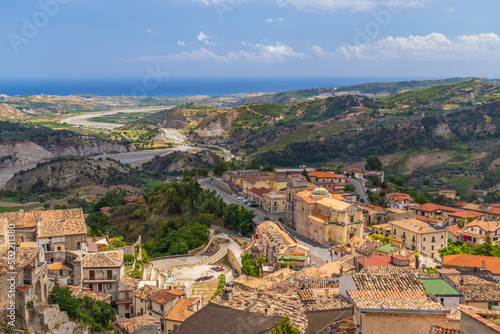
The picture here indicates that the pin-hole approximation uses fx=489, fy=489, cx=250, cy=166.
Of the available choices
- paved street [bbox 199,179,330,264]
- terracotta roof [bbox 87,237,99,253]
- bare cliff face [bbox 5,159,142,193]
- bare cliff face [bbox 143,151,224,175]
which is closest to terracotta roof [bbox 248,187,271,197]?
paved street [bbox 199,179,330,264]

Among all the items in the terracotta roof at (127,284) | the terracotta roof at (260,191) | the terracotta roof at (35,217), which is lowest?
the terracotta roof at (260,191)

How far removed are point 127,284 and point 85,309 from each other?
4.88m

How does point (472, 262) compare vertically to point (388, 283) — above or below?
below

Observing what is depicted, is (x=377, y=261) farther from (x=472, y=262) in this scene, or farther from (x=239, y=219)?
(x=239, y=219)

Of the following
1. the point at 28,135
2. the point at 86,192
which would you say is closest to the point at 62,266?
the point at 86,192

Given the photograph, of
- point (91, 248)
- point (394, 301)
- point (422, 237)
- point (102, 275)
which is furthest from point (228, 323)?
point (422, 237)

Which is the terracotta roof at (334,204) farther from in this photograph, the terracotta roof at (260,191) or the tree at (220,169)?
the tree at (220,169)

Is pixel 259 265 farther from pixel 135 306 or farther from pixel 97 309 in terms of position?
pixel 97 309

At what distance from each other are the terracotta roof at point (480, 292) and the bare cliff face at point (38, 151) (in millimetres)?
107263

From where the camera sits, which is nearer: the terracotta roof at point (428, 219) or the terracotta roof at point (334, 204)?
the terracotta roof at point (334, 204)

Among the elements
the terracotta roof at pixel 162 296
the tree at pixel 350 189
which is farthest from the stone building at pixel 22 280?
the tree at pixel 350 189

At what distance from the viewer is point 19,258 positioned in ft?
64.0

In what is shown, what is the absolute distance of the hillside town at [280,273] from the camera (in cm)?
1205

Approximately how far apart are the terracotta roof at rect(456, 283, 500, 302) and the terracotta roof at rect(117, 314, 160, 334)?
14.1m
